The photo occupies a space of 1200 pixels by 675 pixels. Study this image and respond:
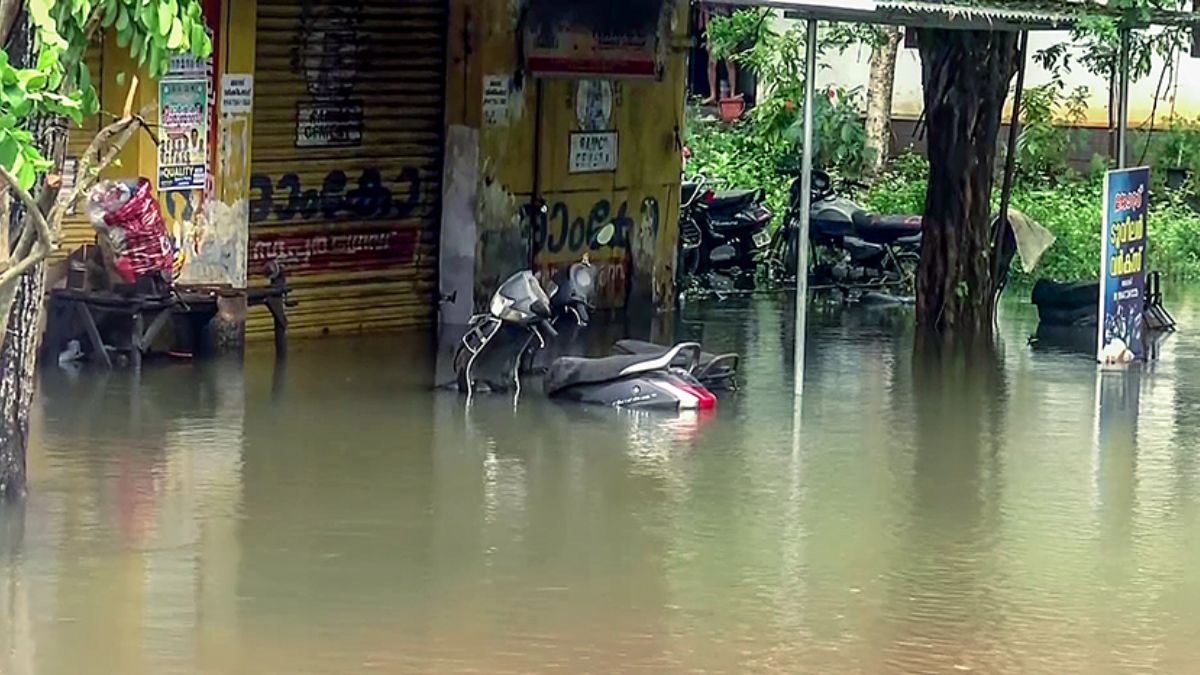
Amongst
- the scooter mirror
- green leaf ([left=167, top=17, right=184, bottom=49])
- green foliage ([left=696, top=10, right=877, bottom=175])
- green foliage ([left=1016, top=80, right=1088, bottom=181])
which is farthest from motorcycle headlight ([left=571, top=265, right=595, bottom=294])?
green foliage ([left=1016, top=80, right=1088, bottom=181])

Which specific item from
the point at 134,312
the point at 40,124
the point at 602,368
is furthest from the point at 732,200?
the point at 40,124

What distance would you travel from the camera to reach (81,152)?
14.0m

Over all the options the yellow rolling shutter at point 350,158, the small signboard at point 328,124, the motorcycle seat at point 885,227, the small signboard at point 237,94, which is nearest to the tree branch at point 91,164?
the small signboard at point 237,94

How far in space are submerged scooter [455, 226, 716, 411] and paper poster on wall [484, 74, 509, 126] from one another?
11.2 ft

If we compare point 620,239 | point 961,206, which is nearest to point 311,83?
point 620,239

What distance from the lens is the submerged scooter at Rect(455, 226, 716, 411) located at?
13211 millimetres

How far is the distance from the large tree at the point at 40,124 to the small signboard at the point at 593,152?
8.65 meters

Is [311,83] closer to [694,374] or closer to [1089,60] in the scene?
[694,374]

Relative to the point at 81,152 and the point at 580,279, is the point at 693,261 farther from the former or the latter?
the point at 81,152

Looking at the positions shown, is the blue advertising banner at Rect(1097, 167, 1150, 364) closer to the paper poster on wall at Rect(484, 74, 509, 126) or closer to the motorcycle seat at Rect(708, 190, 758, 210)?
the paper poster on wall at Rect(484, 74, 509, 126)

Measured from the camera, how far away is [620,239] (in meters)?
18.8

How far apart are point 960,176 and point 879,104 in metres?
10.7

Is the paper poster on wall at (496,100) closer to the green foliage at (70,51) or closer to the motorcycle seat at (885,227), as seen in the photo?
the motorcycle seat at (885,227)

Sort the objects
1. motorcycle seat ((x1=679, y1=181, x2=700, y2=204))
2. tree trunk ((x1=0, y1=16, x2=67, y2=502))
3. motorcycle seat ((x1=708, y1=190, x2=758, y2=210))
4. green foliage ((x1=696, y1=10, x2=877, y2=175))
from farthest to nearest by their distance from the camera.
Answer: green foliage ((x1=696, y1=10, x2=877, y2=175)), motorcycle seat ((x1=708, y1=190, x2=758, y2=210)), motorcycle seat ((x1=679, y1=181, x2=700, y2=204)), tree trunk ((x1=0, y1=16, x2=67, y2=502))
